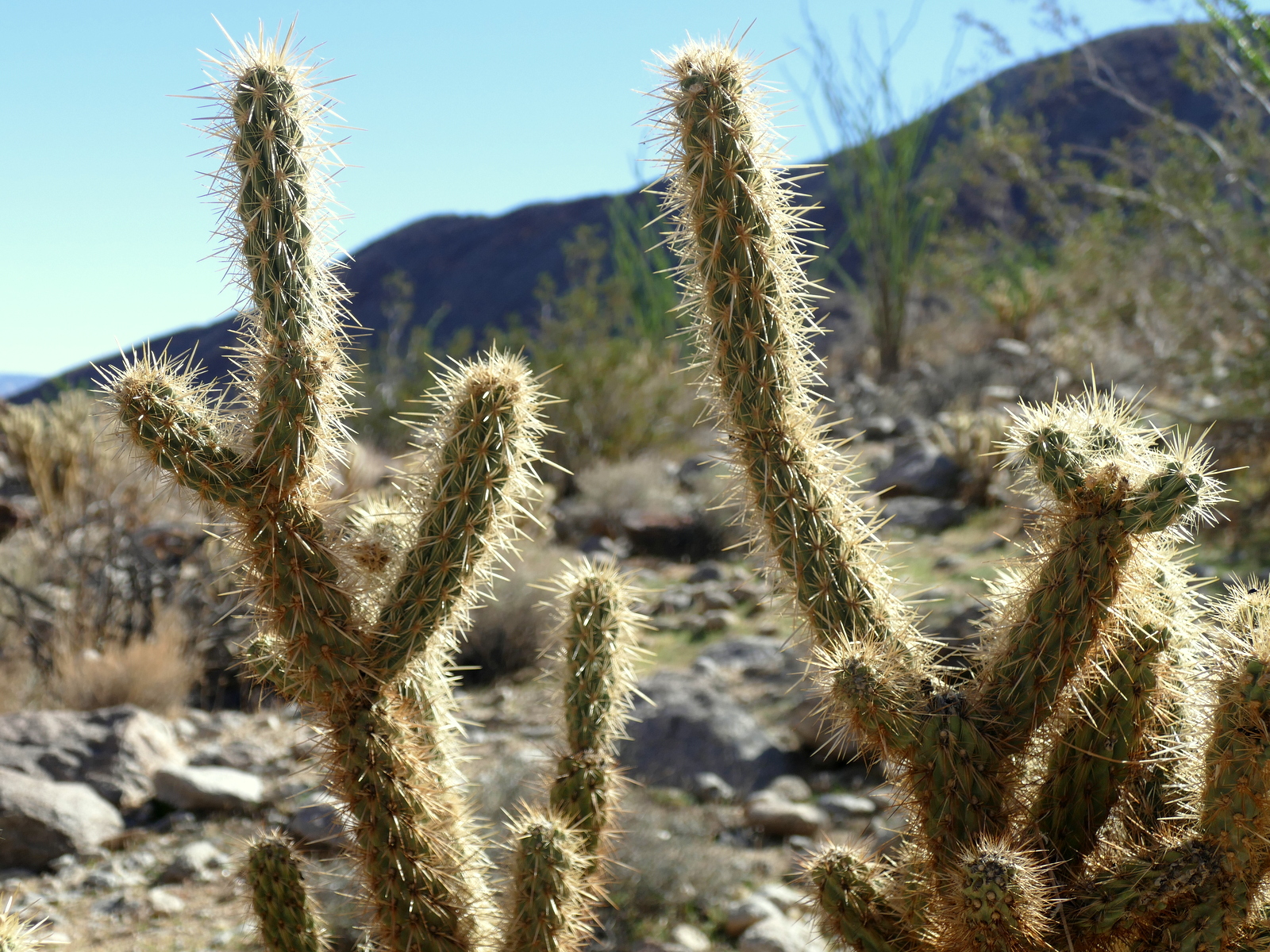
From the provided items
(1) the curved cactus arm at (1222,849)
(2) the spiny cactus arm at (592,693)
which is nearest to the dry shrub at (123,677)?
(2) the spiny cactus arm at (592,693)

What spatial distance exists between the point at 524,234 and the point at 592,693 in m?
53.5

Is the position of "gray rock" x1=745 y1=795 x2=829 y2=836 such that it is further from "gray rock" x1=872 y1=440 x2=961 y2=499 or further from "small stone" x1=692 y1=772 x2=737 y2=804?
"gray rock" x1=872 y1=440 x2=961 y2=499

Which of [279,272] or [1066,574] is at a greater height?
[279,272]

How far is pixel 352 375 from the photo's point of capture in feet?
7.41

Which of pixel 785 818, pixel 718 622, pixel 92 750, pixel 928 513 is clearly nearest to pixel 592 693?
pixel 785 818

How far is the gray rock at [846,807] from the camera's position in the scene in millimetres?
4465

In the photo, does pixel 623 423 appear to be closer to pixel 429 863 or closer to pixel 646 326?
pixel 646 326

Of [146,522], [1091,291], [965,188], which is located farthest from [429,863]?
[965,188]

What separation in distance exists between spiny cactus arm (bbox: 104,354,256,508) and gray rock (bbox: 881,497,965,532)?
7548mm

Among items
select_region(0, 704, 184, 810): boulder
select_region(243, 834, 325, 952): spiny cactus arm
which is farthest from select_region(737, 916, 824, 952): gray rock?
select_region(0, 704, 184, 810): boulder

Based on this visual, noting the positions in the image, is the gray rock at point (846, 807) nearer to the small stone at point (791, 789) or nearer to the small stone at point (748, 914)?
the small stone at point (791, 789)

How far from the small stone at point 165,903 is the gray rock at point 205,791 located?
0.67 m

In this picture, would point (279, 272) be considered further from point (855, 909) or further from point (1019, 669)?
point (855, 909)

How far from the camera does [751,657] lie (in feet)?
21.1
